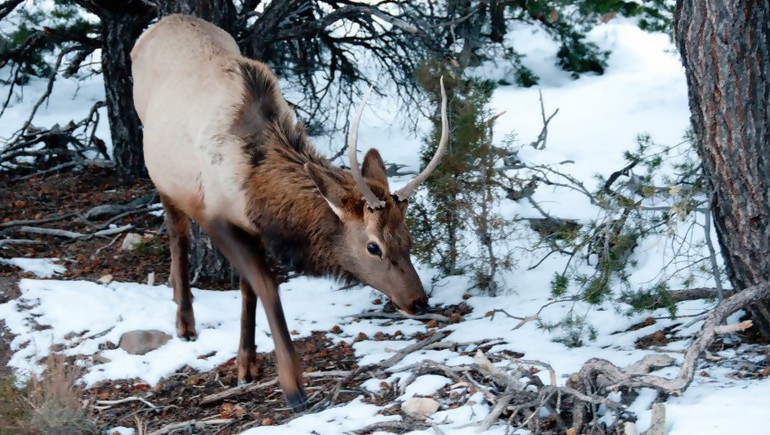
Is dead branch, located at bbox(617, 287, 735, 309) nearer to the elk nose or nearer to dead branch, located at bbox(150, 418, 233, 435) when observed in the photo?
the elk nose

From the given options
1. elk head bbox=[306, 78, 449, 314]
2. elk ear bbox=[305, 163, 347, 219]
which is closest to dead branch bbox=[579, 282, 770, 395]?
elk head bbox=[306, 78, 449, 314]

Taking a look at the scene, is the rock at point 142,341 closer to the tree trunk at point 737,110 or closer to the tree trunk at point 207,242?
the tree trunk at point 207,242

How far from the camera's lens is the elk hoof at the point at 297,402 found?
15.2 ft

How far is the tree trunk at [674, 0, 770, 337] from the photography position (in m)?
4.11

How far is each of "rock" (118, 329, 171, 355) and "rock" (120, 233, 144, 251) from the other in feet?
6.00

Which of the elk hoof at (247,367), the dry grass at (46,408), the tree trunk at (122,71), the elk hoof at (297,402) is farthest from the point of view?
the tree trunk at (122,71)

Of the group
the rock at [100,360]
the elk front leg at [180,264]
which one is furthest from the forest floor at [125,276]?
the elk front leg at [180,264]

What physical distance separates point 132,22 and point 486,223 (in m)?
4.45

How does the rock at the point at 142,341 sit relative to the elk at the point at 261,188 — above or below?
below

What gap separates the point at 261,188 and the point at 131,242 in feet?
10.3

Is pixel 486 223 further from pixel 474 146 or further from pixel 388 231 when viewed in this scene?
pixel 388 231

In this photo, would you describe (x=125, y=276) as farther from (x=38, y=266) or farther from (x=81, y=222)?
(x=81, y=222)

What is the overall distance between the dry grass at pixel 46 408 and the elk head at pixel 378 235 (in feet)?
5.11

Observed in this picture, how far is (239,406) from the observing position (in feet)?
15.7
